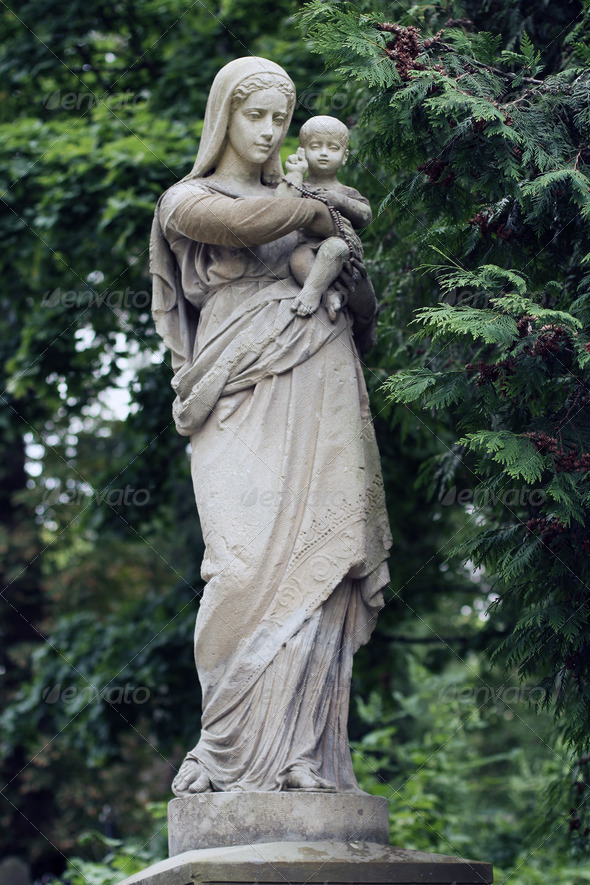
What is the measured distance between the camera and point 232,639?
17.9 feet

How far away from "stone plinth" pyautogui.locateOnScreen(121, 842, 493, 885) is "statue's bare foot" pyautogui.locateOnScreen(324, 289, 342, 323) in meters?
2.45

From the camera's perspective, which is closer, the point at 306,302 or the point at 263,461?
the point at 263,461

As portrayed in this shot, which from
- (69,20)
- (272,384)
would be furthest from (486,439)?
(69,20)

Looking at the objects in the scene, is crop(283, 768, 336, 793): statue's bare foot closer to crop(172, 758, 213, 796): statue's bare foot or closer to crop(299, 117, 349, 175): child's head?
crop(172, 758, 213, 796): statue's bare foot

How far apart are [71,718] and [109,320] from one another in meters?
3.99

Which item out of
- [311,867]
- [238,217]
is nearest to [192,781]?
[311,867]

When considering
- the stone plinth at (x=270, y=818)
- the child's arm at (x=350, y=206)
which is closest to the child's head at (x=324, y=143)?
the child's arm at (x=350, y=206)

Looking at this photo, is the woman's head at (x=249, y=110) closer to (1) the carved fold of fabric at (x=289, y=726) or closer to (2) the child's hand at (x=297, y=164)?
(2) the child's hand at (x=297, y=164)

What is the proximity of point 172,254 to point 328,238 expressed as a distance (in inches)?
32.4

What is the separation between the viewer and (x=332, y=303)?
19.7 ft

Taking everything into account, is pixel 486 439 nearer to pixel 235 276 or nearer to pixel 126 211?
pixel 235 276

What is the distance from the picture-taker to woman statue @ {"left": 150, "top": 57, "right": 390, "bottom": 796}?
5383mm

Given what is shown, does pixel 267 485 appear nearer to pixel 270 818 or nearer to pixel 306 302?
pixel 306 302

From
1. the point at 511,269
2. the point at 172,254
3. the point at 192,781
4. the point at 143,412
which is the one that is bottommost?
the point at 143,412
